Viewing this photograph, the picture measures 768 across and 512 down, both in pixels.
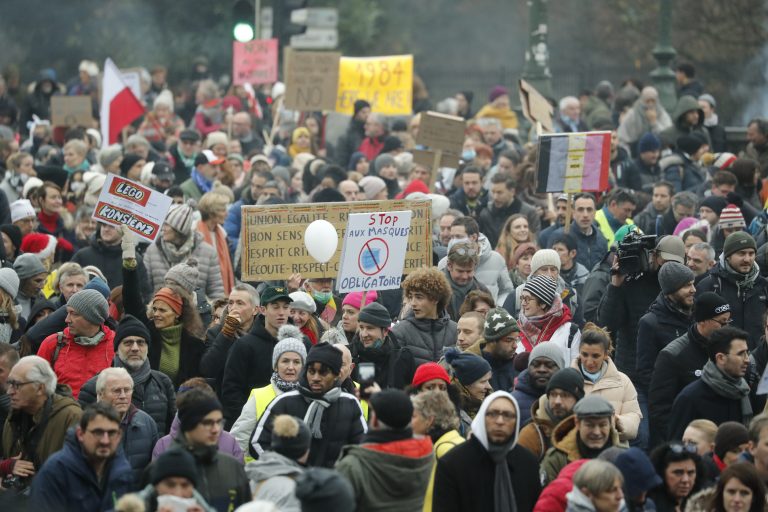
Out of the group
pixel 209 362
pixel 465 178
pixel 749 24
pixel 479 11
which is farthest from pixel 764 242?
pixel 479 11

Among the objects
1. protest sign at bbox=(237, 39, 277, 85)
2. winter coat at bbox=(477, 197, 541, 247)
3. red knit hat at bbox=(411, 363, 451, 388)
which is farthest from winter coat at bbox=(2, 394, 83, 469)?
protest sign at bbox=(237, 39, 277, 85)

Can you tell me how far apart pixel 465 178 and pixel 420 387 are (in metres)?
6.93

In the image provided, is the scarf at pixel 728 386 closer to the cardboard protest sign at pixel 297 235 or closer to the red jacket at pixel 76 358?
the cardboard protest sign at pixel 297 235

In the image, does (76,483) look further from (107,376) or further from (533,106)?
(533,106)

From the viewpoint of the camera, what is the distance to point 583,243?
1384cm

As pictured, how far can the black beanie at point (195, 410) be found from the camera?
7.76 metres

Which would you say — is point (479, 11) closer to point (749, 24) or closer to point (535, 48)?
point (749, 24)

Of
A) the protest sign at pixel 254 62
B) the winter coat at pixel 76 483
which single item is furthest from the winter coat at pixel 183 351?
the protest sign at pixel 254 62

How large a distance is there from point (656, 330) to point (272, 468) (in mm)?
3626

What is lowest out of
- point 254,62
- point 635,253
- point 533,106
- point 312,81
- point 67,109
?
point 635,253

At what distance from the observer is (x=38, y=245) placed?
43.5 ft

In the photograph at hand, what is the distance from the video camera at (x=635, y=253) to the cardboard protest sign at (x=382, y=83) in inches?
420

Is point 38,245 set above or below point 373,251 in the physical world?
below

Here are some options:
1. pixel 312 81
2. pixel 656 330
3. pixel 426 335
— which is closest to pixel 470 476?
pixel 426 335
